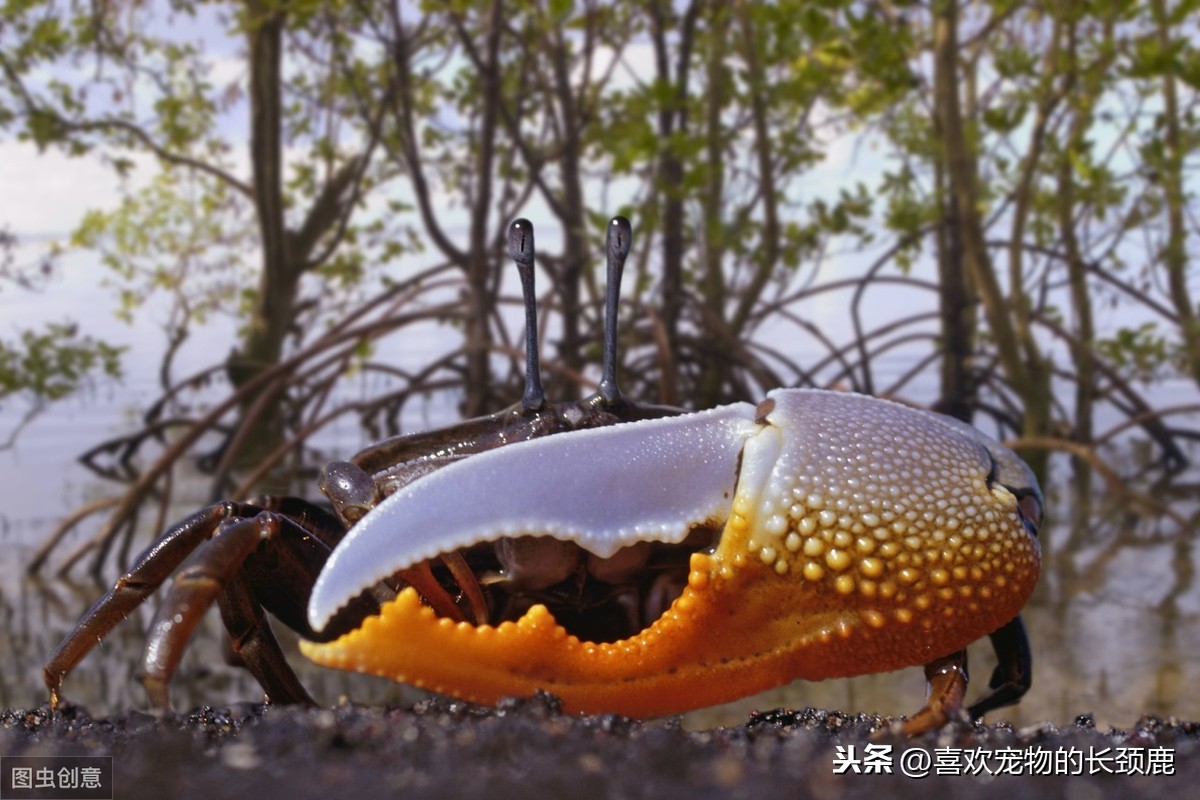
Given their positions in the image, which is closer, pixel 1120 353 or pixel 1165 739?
pixel 1165 739

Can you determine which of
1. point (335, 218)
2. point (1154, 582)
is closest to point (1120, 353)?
point (1154, 582)

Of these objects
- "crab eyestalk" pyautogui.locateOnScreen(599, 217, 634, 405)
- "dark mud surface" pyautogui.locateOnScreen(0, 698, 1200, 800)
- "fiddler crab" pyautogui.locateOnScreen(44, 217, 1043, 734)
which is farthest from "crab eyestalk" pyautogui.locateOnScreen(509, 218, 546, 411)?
"dark mud surface" pyautogui.locateOnScreen(0, 698, 1200, 800)

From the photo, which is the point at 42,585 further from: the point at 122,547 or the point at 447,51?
the point at 447,51

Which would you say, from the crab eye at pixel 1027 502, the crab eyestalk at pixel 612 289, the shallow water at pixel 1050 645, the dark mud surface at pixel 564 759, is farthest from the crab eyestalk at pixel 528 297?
the shallow water at pixel 1050 645

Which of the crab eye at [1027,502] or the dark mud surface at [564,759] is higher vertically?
the crab eye at [1027,502]

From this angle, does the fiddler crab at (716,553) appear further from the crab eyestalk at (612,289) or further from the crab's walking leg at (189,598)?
the crab eyestalk at (612,289)

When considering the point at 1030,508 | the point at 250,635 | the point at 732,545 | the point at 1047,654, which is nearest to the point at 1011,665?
the point at 1030,508

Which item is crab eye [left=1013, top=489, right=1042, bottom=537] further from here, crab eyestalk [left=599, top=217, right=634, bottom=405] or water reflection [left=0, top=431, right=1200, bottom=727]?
water reflection [left=0, top=431, right=1200, bottom=727]
